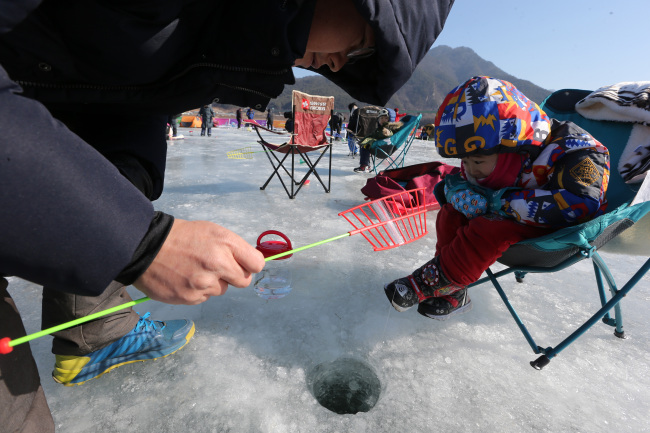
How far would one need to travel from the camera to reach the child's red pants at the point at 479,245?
1.27 m

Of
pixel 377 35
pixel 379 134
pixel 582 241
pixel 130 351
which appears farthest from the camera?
pixel 379 134

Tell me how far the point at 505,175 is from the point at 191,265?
1.44 meters

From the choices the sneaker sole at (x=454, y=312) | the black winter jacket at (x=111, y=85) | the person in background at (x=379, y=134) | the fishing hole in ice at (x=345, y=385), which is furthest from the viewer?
the person in background at (x=379, y=134)

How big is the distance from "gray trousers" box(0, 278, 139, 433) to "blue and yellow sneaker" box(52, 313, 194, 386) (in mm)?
52

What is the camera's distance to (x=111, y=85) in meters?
0.74

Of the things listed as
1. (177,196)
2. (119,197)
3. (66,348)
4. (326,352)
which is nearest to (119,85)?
(119,197)

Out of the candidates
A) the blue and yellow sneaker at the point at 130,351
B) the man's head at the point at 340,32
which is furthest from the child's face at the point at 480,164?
the blue and yellow sneaker at the point at 130,351

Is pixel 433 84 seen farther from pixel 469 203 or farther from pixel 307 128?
pixel 469 203

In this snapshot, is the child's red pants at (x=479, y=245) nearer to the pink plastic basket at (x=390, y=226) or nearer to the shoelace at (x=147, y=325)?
the pink plastic basket at (x=390, y=226)

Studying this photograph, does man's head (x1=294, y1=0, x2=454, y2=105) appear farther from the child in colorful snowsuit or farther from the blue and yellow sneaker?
the blue and yellow sneaker

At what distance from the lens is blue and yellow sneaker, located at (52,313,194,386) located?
109 cm

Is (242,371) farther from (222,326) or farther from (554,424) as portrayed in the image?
(554,424)

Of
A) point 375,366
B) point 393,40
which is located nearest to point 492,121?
point 393,40

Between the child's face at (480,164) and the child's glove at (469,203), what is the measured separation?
94 mm
